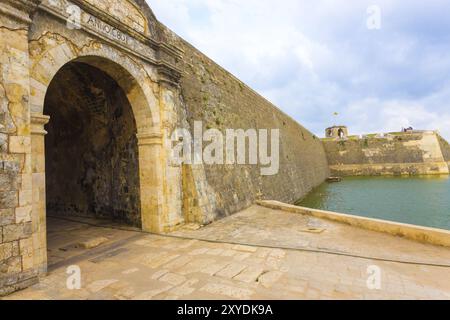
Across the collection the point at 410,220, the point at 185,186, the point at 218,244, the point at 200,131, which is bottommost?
the point at 410,220

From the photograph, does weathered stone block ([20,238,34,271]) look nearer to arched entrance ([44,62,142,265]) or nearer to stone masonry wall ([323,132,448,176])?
arched entrance ([44,62,142,265])

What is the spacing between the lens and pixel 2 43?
9.46 feet

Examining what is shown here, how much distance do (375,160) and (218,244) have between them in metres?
31.5

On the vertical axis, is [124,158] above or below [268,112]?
below

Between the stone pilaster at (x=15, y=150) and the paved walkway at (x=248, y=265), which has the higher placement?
the stone pilaster at (x=15, y=150)

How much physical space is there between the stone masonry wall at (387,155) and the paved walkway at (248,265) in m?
28.7

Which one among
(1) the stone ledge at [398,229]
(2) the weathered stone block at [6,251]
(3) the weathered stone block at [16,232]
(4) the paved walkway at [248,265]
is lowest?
(4) the paved walkway at [248,265]

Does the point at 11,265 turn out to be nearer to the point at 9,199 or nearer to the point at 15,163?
the point at 9,199

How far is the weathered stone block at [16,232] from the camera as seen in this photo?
9.23 feet

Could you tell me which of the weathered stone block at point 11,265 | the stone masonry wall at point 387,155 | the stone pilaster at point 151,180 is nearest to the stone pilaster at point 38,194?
the weathered stone block at point 11,265

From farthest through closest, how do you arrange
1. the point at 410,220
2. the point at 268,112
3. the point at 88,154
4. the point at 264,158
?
1. the point at 268,112
2. the point at 264,158
3. the point at 410,220
4. the point at 88,154

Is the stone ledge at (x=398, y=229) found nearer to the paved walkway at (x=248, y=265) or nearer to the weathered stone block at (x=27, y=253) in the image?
the paved walkway at (x=248, y=265)
